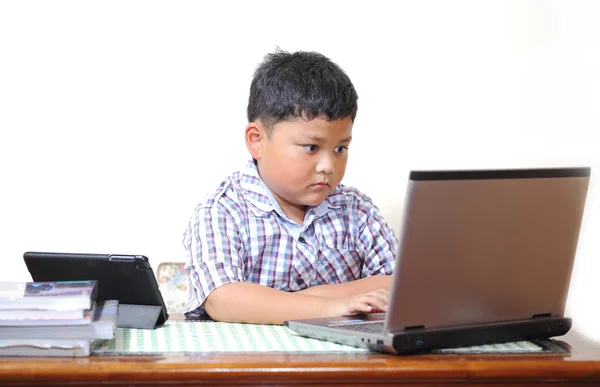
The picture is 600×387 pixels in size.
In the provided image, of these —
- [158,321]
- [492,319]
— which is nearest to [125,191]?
[158,321]

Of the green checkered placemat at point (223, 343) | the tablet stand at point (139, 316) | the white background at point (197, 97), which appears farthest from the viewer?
the white background at point (197, 97)

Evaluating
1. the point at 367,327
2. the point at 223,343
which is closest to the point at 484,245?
the point at 367,327

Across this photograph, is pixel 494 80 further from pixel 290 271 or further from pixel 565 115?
pixel 290 271

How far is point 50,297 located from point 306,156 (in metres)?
0.59

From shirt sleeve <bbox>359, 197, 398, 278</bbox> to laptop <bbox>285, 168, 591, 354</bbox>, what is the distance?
19.5 inches

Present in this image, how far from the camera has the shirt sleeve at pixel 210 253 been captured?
1.52 meters

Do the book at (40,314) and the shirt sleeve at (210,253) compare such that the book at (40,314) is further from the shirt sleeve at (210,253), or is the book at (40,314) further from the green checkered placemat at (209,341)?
the shirt sleeve at (210,253)

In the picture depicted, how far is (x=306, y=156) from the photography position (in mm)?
1562

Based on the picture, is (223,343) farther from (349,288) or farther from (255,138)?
(255,138)

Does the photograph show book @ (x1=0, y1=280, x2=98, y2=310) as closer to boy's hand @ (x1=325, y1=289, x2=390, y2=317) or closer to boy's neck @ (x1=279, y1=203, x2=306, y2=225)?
boy's hand @ (x1=325, y1=289, x2=390, y2=317)

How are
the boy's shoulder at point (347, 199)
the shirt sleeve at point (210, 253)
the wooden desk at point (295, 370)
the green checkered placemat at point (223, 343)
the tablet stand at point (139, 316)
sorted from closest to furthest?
the wooden desk at point (295, 370) → the green checkered placemat at point (223, 343) → the tablet stand at point (139, 316) → the shirt sleeve at point (210, 253) → the boy's shoulder at point (347, 199)

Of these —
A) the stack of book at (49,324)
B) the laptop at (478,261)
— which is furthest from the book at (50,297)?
the laptop at (478,261)

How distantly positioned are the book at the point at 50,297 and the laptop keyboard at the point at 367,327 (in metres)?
0.35

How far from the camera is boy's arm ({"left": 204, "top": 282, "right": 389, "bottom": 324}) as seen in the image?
1.36 meters
